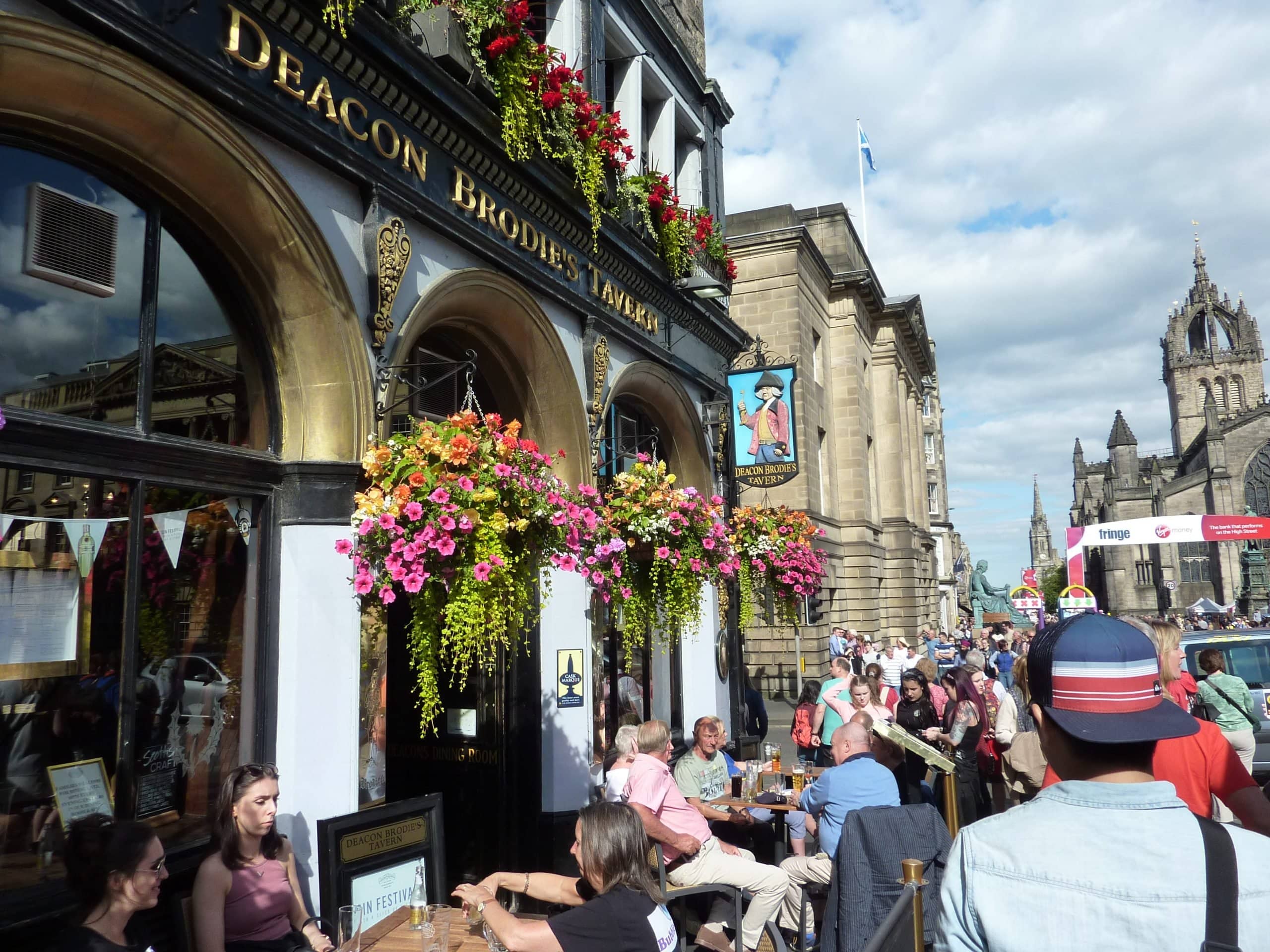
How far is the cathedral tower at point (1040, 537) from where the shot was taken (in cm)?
15475

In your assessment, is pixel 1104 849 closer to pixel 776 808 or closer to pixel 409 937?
pixel 409 937

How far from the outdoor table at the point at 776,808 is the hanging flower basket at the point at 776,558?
6.78ft

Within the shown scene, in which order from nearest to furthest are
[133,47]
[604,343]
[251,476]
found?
[133,47] → [251,476] → [604,343]

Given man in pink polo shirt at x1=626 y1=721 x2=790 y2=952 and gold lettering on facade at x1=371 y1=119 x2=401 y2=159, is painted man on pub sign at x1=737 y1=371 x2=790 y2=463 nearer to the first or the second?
man in pink polo shirt at x1=626 y1=721 x2=790 y2=952

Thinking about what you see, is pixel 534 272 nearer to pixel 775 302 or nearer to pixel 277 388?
pixel 277 388


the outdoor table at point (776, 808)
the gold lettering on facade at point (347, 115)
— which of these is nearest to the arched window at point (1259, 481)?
the outdoor table at point (776, 808)

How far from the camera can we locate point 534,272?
25.7 ft

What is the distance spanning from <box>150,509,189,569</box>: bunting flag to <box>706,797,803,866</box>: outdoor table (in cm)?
Result: 472

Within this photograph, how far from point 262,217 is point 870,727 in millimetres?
6053

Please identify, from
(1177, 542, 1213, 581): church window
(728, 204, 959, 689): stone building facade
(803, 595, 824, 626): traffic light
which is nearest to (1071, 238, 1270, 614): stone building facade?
(1177, 542, 1213, 581): church window

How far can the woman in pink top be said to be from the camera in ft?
29.0

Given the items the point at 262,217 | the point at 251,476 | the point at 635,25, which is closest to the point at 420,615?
the point at 251,476

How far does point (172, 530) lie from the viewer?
4.82 meters

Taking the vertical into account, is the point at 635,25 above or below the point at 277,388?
above
